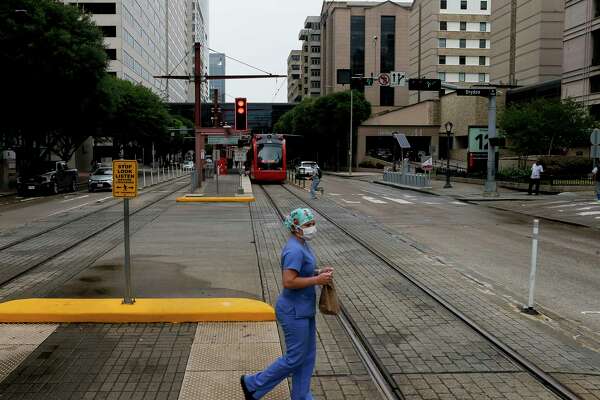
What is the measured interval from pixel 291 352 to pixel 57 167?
32.4 meters

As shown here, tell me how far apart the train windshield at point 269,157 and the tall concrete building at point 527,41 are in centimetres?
3333

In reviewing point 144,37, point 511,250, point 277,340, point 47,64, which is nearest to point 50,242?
point 277,340

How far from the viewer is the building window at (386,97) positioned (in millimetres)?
105062

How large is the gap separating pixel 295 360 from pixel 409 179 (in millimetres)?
35785

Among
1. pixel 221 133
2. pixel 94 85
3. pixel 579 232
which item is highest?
pixel 94 85

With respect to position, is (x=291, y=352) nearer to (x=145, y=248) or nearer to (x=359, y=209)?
(x=145, y=248)

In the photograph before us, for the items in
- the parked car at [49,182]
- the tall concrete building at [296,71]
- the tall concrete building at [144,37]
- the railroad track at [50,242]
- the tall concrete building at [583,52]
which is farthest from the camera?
the tall concrete building at [296,71]

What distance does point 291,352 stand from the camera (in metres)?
4.35

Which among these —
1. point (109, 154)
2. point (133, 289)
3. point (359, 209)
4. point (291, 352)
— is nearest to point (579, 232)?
point (359, 209)

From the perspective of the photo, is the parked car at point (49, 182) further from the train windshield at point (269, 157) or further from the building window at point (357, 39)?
the building window at point (357, 39)

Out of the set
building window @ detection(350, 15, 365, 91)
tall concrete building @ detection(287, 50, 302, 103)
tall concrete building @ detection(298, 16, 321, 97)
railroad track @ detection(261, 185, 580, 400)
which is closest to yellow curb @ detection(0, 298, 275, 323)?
railroad track @ detection(261, 185, 580, 400)

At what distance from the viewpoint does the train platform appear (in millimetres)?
5098

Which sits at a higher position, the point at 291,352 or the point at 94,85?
the point at 94,85

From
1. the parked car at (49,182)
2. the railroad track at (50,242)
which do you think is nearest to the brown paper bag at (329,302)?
the railroad track at (50,242)
